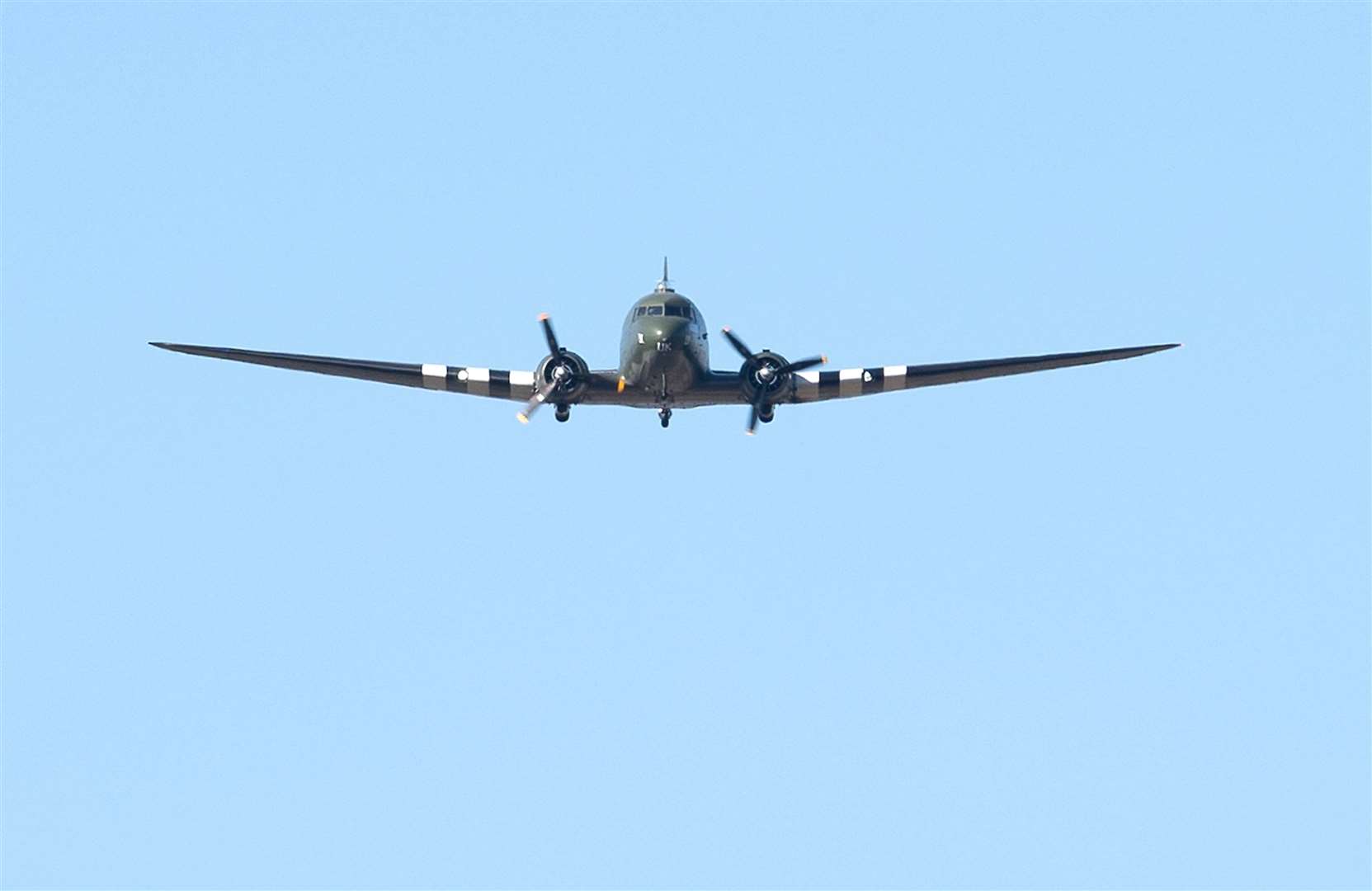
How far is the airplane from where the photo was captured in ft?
174

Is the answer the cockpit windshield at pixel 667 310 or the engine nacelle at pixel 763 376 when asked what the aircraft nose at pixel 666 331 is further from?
the engine nacelle at pixel 763 376

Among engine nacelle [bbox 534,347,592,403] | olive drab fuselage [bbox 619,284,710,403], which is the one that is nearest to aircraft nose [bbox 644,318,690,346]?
olive drab fuselage [bbox 619,284,710,403]

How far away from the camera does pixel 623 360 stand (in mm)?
53719

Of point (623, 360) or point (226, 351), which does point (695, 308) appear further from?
point (226, 351)

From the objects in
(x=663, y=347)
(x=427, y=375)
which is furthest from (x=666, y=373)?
(x=427, y=375)

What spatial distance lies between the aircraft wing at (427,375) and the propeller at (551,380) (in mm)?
1106

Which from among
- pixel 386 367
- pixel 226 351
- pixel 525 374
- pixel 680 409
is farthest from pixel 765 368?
pixel 226 351

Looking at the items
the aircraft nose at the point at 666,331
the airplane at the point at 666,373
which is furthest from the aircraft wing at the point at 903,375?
the aircraft nose at the point at 666,331

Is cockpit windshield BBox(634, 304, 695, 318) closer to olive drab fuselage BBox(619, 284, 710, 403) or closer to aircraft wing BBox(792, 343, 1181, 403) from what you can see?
olive drab fuselage BBox(619, 284, 710, 403)

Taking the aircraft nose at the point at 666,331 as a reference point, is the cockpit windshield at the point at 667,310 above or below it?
above

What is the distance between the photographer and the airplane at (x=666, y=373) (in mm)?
52938

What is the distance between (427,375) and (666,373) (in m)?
7.86

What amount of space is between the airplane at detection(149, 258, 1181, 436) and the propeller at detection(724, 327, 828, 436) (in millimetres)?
23

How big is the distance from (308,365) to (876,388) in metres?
16.3
